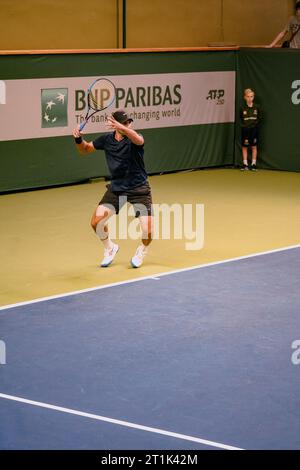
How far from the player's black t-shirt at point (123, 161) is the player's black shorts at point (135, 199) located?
2.2 inches

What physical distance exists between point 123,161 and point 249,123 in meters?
8.78

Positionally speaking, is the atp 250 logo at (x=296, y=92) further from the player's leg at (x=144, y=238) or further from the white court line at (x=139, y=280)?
the player's leg at (x=144, y=238)

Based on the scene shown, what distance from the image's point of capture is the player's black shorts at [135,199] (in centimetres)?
1202

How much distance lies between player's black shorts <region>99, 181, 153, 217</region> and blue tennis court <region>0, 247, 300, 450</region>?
88 centimetres

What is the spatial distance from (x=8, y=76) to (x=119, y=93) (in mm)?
2461

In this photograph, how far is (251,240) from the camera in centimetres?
1396

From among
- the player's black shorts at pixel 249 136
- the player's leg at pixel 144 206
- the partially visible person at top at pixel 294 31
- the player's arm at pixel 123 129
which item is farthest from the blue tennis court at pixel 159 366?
the partially visible person at top at pixel 294 31

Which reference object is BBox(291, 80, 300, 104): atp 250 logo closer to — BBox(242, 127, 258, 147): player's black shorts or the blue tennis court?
BBox(242, 127, 258, 147): player's black shorts

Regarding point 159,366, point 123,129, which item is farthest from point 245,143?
point 159,366

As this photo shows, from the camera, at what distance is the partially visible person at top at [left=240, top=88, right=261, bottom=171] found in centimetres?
2017

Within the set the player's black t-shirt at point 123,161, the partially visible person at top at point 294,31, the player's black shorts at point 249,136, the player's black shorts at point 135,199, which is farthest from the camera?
the partially visible person at top at point 294,31

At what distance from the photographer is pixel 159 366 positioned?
866cm

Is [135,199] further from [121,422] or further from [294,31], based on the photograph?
[294,31]

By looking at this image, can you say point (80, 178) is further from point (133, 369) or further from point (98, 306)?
point (133, 369)
